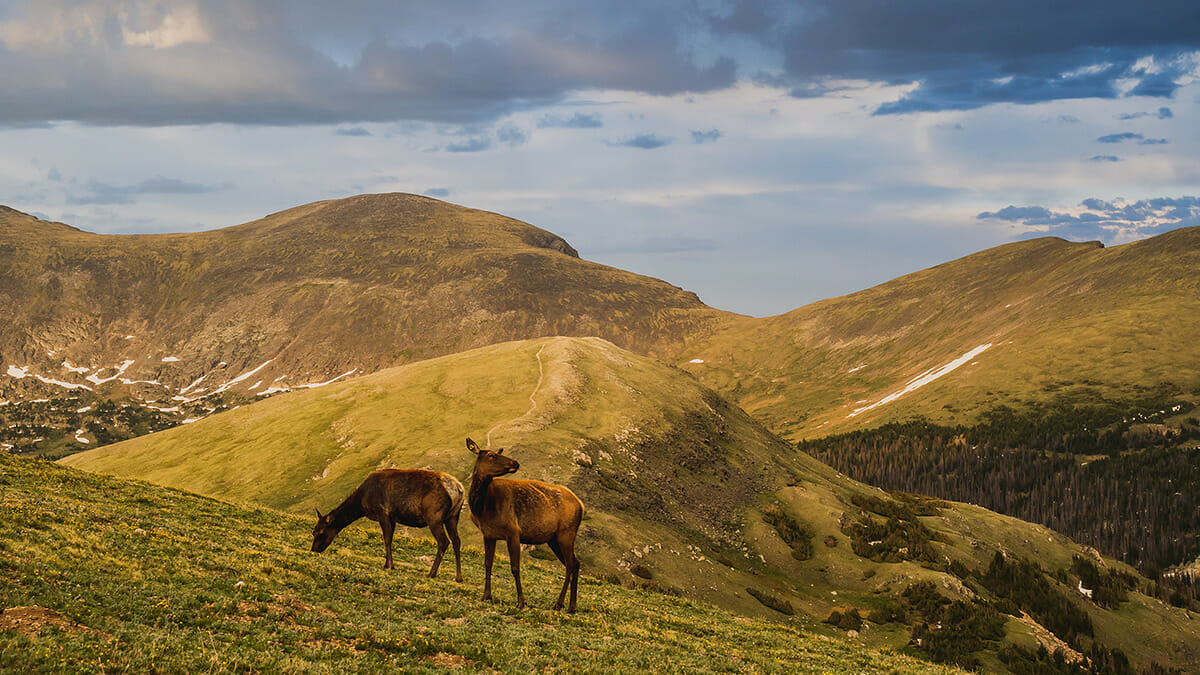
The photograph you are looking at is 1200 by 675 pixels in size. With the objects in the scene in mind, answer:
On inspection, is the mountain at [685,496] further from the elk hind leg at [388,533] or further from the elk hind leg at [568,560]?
the elk hind leg at [568,560]

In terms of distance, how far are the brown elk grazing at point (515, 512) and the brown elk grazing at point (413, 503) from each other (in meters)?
Answer: 3.21

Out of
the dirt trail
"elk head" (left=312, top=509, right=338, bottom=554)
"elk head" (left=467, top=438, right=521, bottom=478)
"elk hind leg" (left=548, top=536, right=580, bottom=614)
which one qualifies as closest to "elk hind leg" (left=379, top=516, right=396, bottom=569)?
"elk head" (left=312, top=509, right=338, bottom=554)

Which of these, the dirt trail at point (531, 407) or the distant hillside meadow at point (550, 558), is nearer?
the distant hillside meadow at point (550, 558)

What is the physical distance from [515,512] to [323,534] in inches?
442

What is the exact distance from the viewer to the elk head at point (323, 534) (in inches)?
1229

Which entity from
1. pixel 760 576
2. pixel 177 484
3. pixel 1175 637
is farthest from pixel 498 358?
pixel 1175 637

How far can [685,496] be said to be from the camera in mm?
84438

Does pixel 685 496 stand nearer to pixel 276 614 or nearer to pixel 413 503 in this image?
pixel 413 503

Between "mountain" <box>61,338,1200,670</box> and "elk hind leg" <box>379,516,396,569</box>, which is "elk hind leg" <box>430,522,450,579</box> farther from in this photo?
"mountain" <box>61,338,1200,670</box>

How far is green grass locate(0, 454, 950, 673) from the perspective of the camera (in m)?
16.5

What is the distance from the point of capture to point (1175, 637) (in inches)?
3925

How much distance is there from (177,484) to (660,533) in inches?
2247

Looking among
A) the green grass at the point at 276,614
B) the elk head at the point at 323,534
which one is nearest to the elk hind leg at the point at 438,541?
the green grass at the point at 276,614

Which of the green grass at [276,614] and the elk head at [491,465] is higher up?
the elk head at [491,465]
